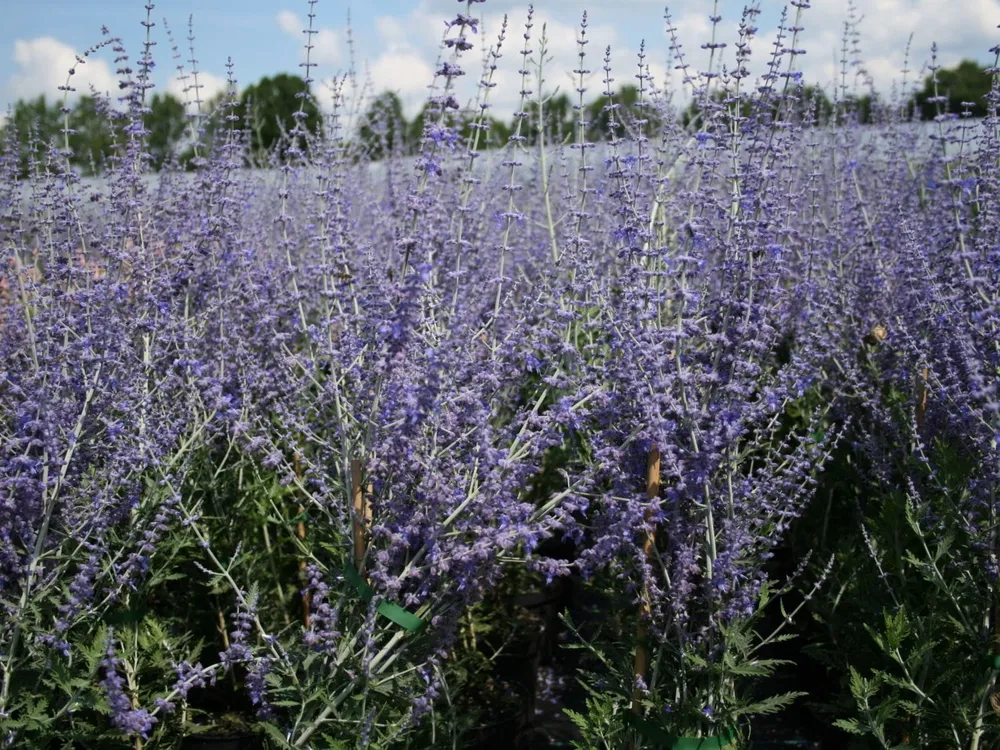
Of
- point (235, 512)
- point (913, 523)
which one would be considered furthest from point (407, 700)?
point (913, 523)

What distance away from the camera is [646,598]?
9.10ft

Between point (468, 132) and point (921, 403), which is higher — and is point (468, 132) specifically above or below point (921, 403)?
above

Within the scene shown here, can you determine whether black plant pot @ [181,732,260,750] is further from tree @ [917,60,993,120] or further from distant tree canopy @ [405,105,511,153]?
tree @ [917,60,993,120]

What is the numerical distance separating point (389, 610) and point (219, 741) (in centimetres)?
127

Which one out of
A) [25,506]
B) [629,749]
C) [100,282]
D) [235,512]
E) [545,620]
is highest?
[100,282]

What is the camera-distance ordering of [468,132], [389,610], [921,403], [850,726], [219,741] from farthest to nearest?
1. [468,132]
2. [921,403]
3. [219,741]
4. [850,726]
5. [389,610]

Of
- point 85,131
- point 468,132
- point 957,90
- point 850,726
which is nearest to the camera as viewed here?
point 850,726

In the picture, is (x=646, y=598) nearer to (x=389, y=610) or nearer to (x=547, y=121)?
(x=389, y=610)

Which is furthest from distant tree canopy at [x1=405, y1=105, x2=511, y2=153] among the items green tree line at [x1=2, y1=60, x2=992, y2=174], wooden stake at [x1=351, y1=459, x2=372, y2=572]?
wooden stake at [x1=351, y1=459, x2=372, y2=572]

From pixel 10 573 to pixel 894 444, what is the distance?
3.39 m

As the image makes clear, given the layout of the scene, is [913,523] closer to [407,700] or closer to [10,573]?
[407,700]

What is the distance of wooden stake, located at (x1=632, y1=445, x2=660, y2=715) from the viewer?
2.75m

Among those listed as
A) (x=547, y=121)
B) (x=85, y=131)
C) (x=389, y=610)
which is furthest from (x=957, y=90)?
(x=389, y=610)

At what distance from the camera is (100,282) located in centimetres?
341
